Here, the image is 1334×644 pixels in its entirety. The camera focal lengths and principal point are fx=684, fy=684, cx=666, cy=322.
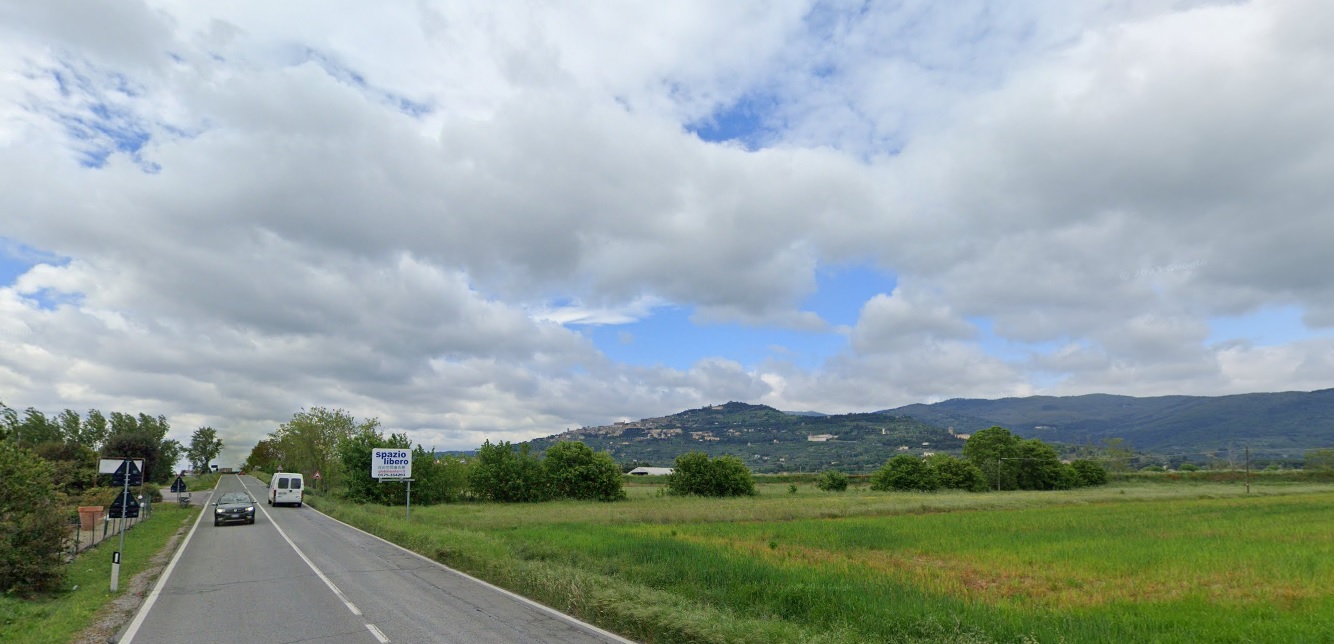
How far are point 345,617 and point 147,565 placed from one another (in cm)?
1248

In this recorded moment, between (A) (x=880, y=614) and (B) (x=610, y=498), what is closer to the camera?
(A) (x=880, y=614)

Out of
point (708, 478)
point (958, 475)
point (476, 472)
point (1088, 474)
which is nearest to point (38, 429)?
point (476, 472)

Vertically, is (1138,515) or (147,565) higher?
(147,565)

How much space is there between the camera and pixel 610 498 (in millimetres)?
61719

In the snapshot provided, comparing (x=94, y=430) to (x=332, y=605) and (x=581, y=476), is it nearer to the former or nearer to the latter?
(x=581, y=476)

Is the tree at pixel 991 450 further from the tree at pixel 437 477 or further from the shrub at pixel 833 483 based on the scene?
the tree at pixel 437 477

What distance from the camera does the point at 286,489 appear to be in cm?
5047

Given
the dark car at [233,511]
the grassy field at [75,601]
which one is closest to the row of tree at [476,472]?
the dark car at [233,511]

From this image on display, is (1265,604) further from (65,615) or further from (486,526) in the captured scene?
(486,526)

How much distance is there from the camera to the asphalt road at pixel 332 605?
11.2 meters

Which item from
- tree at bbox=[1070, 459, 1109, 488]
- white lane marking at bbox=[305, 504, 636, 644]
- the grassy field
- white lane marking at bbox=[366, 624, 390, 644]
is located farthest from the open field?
tree at bbox=[1070, 459, 1109, 488]

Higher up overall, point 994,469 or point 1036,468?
point 994,469

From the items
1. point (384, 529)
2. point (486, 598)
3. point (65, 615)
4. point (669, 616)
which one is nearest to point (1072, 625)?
point (669, 616)

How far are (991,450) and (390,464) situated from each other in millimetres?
84603
